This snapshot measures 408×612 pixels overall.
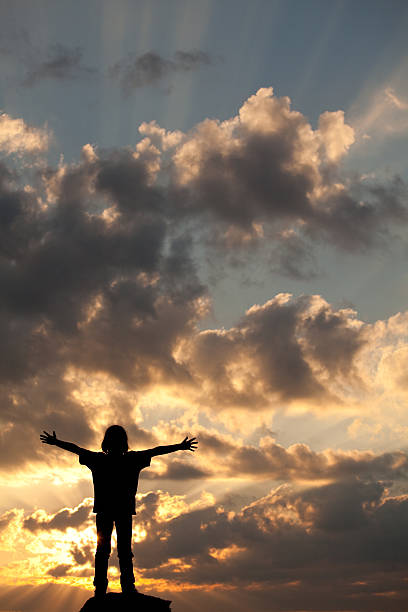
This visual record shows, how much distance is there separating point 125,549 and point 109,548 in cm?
44

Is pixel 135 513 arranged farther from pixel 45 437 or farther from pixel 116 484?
pixel 45 437

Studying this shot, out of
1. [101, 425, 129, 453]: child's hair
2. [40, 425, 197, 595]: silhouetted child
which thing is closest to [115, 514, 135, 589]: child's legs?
[40, 425, 197, 595]: silhouetted child

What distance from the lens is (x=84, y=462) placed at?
1647 centimetres

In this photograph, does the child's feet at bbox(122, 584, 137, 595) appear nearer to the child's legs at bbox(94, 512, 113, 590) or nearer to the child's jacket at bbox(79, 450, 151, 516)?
the child's legs at bbox(94, 512, 113, 590)

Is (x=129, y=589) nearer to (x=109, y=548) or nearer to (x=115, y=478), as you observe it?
(x=109, y=548)

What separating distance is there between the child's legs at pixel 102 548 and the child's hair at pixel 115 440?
171 centimetres

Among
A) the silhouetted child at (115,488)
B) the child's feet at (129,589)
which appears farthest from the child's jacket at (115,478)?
the child's feet at (129,589)

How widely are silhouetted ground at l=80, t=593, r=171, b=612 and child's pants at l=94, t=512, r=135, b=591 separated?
0.94 ft

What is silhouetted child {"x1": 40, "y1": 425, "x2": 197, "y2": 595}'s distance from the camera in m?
16.0

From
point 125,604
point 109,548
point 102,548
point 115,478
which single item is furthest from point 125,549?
point 115,478

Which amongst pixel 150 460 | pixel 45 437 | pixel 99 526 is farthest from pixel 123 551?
pixel 45 437

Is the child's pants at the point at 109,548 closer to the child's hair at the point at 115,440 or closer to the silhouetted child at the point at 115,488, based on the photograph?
the silhouetted child at the point at 115,488

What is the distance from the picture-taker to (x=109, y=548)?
16.0 metres

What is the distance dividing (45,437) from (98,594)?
14.0ft
